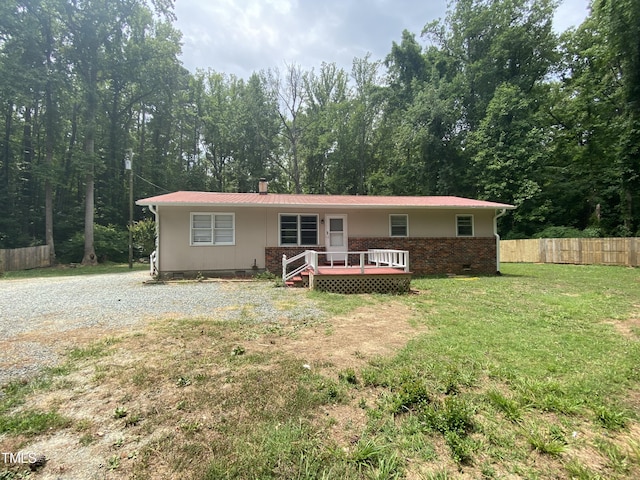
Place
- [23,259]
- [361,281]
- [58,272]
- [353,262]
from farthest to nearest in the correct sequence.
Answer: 1. [23,259]
2. [58,272]
3. [353,262]
4. [361,281]

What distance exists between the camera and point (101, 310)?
585 centimetres

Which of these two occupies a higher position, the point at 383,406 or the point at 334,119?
the point at 334,119

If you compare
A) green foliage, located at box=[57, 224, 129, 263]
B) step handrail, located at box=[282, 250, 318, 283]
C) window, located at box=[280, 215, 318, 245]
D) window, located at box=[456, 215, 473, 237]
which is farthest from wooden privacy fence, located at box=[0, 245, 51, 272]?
window, located at box=[456, 215, 473, 237]

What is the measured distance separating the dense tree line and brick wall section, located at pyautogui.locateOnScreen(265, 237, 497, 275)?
10767 mm

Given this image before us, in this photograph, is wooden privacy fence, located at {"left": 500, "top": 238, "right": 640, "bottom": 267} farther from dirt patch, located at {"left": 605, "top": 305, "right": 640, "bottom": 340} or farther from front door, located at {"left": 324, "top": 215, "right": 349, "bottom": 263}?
front door, located at {"left": 324, "top": 215, "right": 349, "bottom": 263}

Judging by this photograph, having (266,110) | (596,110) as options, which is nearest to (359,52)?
(266,110)

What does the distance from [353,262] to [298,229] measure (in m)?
2.45

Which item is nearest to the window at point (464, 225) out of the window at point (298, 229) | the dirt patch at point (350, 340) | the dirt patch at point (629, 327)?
the window at point (298, 229)

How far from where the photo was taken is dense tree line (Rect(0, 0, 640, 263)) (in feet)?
61.5

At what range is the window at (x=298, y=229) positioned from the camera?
11.3 metres

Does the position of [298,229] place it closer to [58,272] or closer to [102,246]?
[58,272]

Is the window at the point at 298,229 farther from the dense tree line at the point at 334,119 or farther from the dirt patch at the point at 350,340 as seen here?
the dense tree line at the point at 334,119

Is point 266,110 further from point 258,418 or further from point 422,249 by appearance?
point 258,418

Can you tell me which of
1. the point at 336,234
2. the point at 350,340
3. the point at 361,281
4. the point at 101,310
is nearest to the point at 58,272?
the point at 101,310
